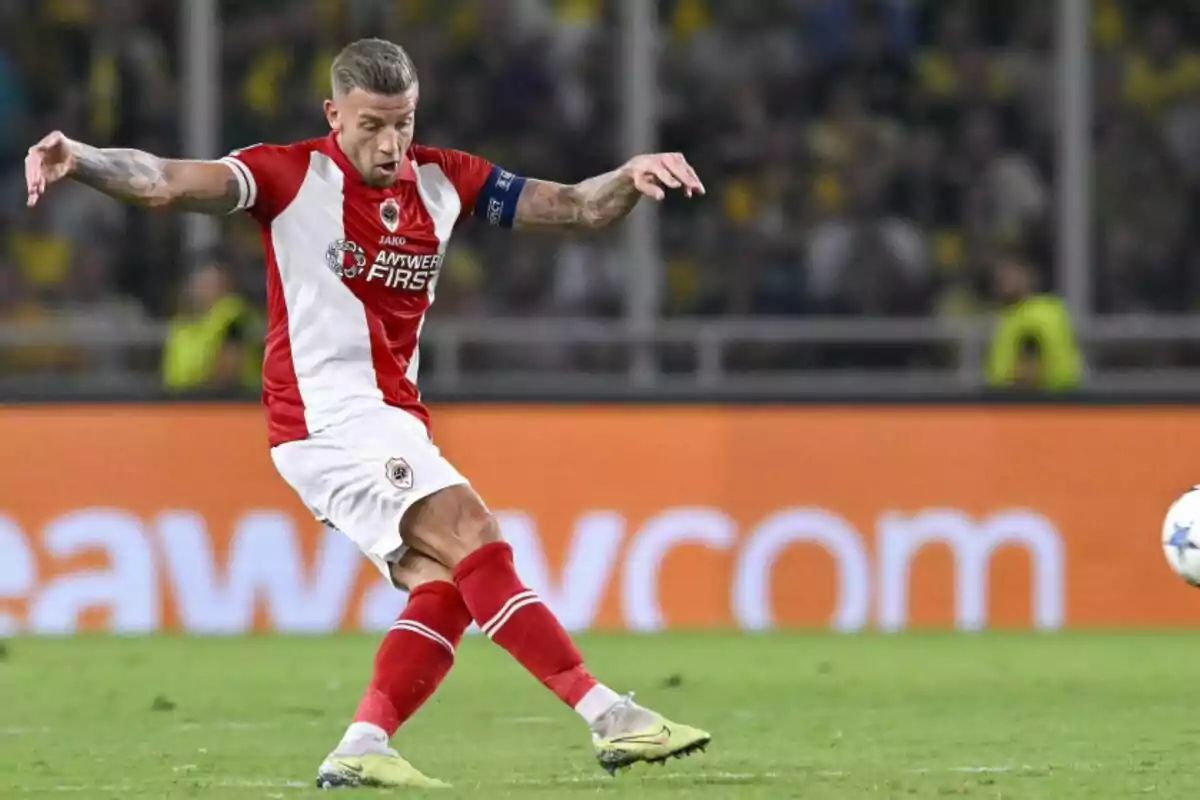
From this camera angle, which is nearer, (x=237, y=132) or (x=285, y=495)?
(x=285, y=495)

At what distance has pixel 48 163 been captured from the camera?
20.1 ft

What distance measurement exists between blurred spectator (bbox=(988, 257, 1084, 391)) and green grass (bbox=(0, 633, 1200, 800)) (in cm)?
225

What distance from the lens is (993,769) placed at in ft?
22.2

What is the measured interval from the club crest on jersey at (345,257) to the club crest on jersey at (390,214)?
3.8 inches

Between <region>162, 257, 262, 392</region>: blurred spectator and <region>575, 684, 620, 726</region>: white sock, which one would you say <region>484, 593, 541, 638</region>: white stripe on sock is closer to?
<region>575, 684, 620, 726</region>: white sock

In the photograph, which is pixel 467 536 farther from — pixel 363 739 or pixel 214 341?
pixel 214 341

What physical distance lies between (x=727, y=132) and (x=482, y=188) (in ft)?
34.7

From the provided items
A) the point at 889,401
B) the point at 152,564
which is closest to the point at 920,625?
the point at 889,401

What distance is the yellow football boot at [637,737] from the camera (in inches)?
250

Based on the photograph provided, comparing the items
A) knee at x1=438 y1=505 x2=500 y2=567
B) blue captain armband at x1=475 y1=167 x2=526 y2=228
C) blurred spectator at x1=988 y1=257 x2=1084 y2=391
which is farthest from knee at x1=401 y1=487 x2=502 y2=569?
blurred spectator at x1=988 y1=257 x2=1084 y2=391

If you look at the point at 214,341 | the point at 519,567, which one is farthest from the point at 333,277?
the point at 214,341

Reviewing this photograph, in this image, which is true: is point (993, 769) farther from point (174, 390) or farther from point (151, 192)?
point (174, 390)

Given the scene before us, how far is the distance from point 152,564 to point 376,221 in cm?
635

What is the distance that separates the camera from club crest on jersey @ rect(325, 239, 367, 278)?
22.0 feet
